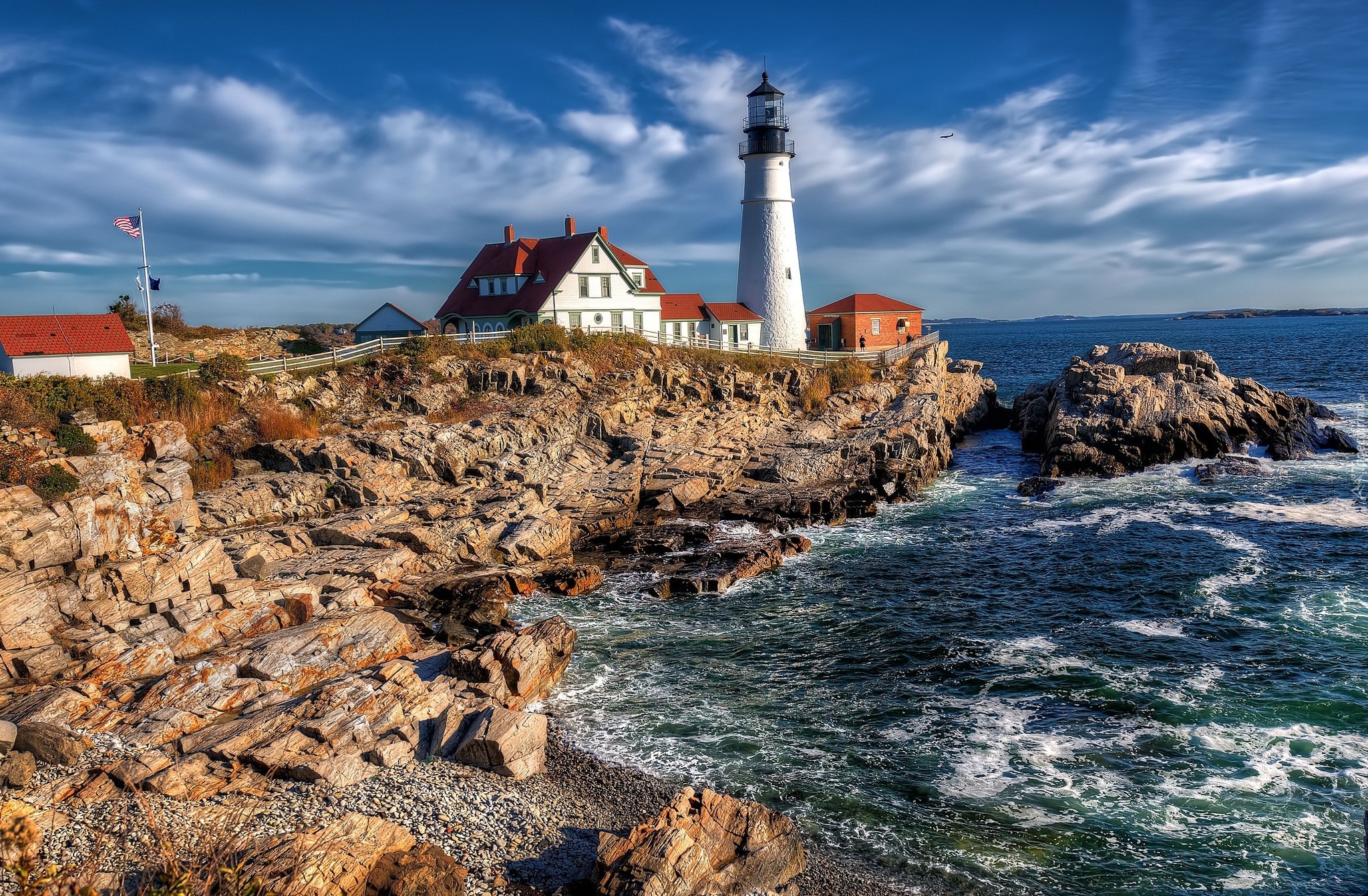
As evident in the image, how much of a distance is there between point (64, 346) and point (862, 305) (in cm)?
4267

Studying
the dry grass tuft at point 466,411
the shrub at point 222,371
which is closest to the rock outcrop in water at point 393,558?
the dry grass tuft at point 466,411

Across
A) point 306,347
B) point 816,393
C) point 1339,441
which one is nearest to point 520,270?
point 306,347

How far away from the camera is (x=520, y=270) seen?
145 feet

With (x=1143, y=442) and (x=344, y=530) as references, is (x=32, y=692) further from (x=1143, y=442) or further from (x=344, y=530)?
(x=1143, y=442)

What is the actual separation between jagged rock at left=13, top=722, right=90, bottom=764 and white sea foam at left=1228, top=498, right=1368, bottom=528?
3212cm

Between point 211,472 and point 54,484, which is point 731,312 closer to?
point 211,472

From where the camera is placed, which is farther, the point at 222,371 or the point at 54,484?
the point at 222,371

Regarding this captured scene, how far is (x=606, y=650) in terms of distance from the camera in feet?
61.5

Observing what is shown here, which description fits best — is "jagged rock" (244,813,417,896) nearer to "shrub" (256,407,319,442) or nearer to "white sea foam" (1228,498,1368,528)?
"shrub" (256,407,319,442)

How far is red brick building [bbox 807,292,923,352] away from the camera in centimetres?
5350

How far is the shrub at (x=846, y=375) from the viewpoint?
4422cm

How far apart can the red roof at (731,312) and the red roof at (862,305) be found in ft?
22.8

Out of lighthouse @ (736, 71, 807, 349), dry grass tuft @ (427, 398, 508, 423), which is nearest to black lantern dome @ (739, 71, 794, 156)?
lighthouse @ (736, 71, 807, 349)

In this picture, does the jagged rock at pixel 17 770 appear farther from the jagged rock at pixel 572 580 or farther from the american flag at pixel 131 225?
the american flag at pixel 131 225
